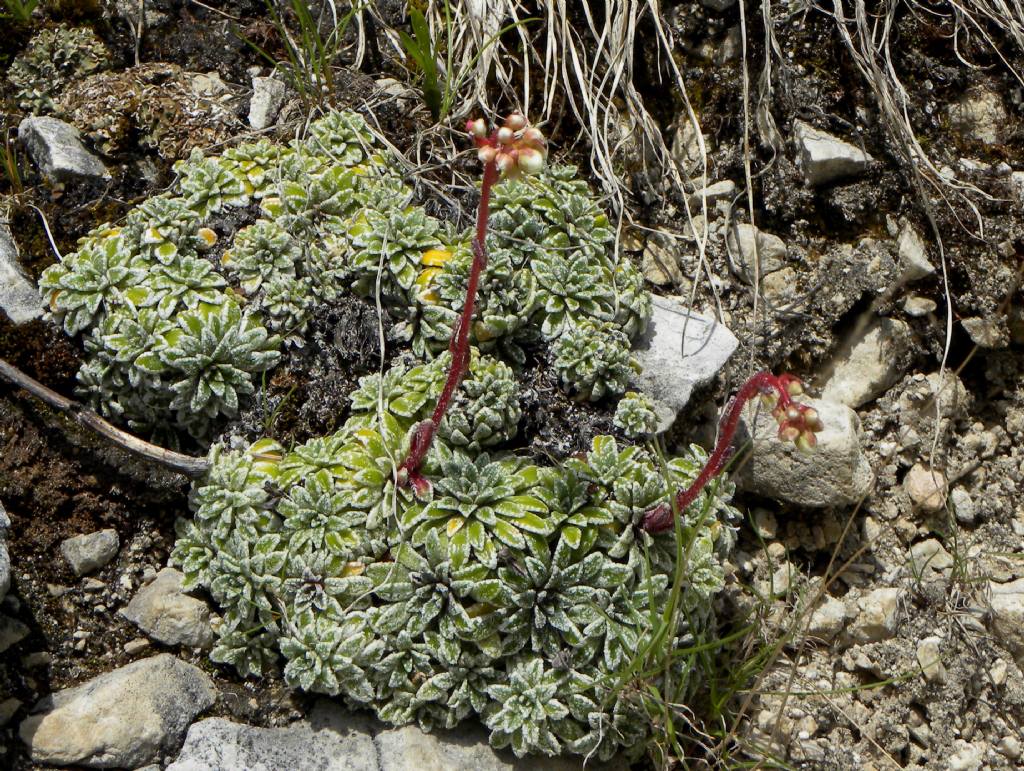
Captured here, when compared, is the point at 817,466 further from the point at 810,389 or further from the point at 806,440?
the point at 806,440

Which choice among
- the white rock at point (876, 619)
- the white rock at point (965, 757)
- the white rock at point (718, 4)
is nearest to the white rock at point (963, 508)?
the white rock at point (876, 619)

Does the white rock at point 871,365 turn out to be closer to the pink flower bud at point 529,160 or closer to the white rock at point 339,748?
the white rock at point 339,748

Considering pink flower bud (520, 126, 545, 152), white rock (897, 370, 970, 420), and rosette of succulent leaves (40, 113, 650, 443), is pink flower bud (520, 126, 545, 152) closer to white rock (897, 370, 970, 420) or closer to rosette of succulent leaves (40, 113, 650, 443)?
rosette of succulent leaves (40, 113, 650, 443)

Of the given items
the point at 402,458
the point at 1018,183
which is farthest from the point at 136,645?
the point at 1018,183

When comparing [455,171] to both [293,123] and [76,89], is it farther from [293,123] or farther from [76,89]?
[76,89]

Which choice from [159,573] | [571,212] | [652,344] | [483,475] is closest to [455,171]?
[571,212]

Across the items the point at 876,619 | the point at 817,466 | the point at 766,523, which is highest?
the point at 817,466
